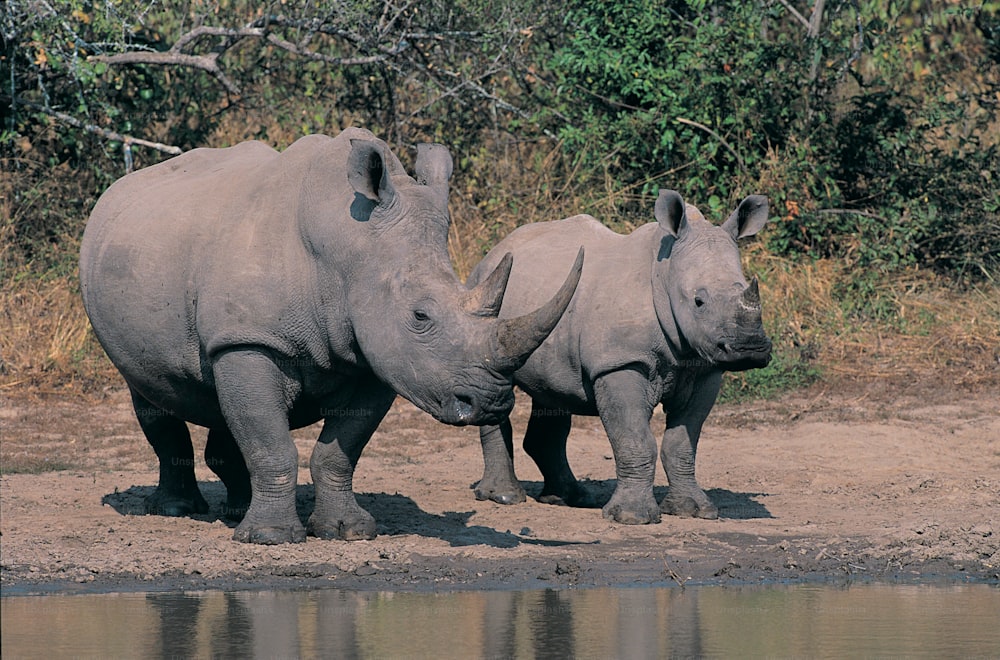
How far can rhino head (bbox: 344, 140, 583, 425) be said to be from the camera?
7.35m

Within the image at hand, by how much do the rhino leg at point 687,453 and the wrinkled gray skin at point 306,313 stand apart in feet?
5.81

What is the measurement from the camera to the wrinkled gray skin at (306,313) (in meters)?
7.46

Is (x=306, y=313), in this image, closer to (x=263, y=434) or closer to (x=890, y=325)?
(x=263, y=434)

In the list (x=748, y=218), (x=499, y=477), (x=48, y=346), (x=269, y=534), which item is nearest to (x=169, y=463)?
(x=269, y=534)

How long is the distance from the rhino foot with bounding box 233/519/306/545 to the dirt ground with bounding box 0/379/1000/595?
0.07 m

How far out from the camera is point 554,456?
388 inches

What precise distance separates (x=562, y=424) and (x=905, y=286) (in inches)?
191

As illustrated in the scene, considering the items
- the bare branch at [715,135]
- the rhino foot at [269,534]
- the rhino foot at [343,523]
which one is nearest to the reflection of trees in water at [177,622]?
the rhino foot at [269,534]

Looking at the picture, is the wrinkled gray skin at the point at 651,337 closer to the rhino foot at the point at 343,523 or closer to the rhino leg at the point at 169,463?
the rhino foot at the point at 343,523

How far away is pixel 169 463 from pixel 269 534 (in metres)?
1.29

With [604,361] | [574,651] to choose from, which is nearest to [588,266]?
[604,361]

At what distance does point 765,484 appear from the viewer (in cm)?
1043

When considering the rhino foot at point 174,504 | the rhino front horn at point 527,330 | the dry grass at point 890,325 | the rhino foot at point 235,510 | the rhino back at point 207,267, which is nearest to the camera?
the rhino front horn at point 527,330

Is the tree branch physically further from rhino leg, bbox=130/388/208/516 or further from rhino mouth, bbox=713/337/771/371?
rhino mouth, bbox=713/337/771/371
